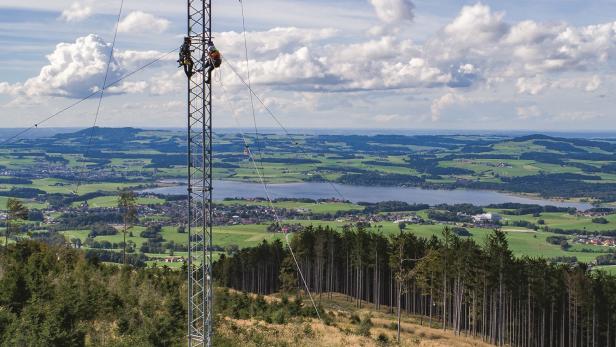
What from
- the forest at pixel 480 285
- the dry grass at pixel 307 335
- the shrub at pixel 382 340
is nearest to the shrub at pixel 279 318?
the dry grass at pixel 307 335

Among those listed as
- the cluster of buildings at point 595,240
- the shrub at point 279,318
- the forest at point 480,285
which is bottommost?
the cluster of buildings at point 595,240

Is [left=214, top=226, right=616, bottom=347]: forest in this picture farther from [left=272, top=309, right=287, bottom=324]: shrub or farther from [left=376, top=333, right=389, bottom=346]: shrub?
[left=272, top=309, right=287, bottom=324]: shrub

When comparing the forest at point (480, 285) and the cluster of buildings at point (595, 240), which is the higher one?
the forest at point (480, 285)

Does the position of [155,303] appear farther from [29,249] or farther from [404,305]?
[404,305]

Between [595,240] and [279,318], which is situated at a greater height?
[279,318]

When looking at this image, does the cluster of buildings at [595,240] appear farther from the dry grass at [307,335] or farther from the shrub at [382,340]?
the shrub at [382,340]

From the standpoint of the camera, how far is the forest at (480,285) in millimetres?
61562

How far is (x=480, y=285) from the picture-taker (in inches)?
2532

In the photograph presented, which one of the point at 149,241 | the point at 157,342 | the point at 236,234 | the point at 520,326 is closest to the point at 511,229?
the point at 236,234

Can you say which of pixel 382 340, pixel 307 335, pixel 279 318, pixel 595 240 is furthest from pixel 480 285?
pixel 595 240

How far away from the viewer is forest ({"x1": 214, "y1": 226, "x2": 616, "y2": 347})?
6156 centimetres

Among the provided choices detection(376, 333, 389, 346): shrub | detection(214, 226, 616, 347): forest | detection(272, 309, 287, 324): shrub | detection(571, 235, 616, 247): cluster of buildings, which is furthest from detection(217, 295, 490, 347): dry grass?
detection(571, 235, 616, 247): cluster of buildings

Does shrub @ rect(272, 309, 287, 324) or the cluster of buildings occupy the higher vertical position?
shrub @ rect(272, 309, 287, 324)

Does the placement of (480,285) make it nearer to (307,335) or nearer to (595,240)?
(307,335)
